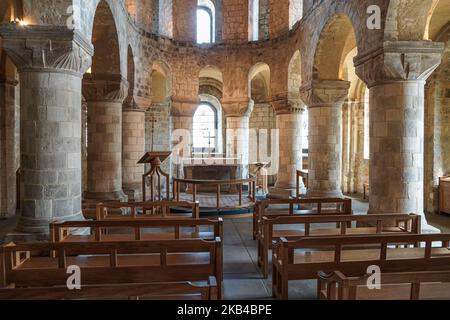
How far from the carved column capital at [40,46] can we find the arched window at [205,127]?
1362 cm

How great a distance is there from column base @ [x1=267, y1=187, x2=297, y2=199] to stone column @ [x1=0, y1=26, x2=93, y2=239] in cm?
766

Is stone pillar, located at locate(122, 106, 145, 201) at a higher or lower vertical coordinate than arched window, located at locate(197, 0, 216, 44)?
lower

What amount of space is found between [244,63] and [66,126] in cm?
910

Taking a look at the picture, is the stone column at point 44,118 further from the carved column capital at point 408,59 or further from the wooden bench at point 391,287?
the carved column capital at point 408,59

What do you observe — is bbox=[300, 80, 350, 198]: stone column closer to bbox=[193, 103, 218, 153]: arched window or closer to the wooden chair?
the wooden chair

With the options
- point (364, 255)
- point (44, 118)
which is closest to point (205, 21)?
point (44, 118)

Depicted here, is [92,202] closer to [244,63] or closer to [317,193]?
[317,193]

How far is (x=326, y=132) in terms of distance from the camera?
9.51m

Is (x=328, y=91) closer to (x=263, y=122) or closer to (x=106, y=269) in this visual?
(x=106, y=269)

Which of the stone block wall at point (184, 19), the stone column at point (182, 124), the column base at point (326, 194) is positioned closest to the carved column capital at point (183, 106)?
the stone column at point (182, 124)

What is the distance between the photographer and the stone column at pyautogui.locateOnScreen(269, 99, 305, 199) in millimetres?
12000

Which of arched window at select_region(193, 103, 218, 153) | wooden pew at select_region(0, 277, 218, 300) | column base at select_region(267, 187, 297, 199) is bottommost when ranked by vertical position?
column base at select_region(267, 187, 297, 199)

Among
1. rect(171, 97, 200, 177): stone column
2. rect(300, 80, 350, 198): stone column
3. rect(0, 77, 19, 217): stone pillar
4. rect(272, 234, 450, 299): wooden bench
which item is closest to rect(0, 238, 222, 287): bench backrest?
rect(272, 234, 450, 299): wooden bench
